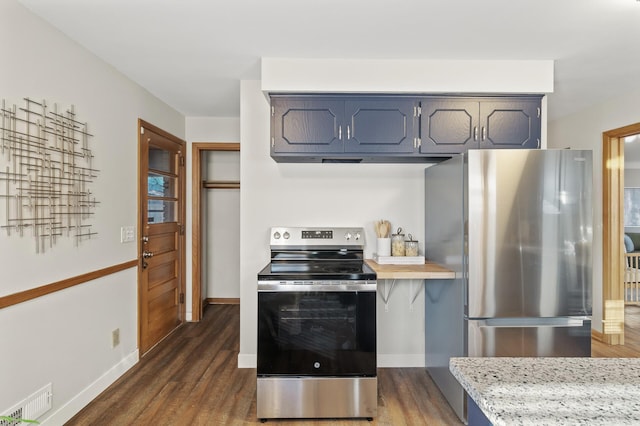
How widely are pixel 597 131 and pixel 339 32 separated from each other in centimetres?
304

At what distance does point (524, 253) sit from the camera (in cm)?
226

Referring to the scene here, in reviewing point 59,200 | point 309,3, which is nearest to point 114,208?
point 59,200

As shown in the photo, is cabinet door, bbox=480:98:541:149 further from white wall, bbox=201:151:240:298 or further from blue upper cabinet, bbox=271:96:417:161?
white wall, bbox=201:151:240:298

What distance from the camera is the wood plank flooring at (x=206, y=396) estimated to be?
230cm

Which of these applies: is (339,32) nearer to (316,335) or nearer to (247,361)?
(316,335)

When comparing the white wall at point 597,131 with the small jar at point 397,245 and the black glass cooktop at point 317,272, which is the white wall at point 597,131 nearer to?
the small jar at point 397,245

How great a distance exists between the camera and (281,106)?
2744 mm

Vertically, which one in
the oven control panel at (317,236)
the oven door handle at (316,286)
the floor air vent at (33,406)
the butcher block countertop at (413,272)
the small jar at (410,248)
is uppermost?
the oven control panel at (317,236)

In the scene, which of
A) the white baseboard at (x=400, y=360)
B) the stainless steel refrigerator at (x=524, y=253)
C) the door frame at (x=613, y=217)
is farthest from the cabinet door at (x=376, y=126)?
the door frame at (x=613, y=217)

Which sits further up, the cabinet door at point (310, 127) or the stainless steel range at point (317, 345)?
the cabinet door at point (310, 127)

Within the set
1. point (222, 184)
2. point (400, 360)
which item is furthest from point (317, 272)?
point (222, 184)

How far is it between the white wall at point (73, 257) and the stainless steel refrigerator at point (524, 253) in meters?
2.37

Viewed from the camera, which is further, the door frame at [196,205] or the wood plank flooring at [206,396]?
the door frame at [196,205]

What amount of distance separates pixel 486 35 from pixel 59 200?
272 cm
